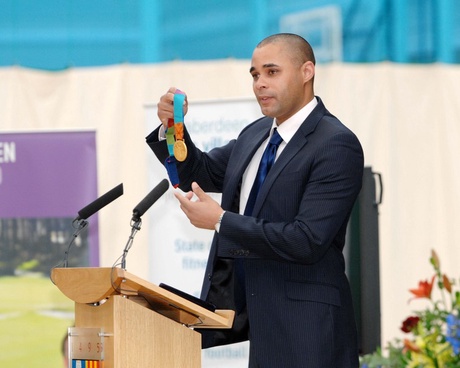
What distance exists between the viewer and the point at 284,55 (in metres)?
2.94

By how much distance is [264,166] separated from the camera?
9.60 ft

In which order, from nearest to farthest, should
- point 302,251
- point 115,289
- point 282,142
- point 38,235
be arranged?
point 115,289 < point 302,251 < point 282,142 < point 38,235

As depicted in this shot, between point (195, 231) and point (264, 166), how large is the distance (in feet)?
7.40

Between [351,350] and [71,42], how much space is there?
365 centimetres

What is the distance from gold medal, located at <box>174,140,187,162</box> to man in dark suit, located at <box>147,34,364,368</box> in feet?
0.29

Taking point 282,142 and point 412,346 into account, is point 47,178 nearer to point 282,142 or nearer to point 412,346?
point 282,142

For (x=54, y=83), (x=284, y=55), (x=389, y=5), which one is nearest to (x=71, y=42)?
(x=54, y=83)

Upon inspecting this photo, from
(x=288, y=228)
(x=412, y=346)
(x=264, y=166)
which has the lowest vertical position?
(x=412, y=346)

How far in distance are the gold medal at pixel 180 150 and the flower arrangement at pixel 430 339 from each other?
151cm

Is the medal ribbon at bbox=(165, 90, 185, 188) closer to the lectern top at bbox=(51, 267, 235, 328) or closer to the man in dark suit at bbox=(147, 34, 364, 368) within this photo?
the man in dark suit at bbox=(147, 34, 364, 368)

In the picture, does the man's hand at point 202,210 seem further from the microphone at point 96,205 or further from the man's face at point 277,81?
the man's face at point 277,81

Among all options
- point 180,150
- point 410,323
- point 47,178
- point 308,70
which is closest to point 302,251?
point 180,150

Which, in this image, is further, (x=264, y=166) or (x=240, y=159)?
(x=240, y=159)

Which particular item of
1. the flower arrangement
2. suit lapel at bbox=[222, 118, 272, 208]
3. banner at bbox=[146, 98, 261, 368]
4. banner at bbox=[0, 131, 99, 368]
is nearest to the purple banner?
banner at bbox=[0, 131, 99, 368]
